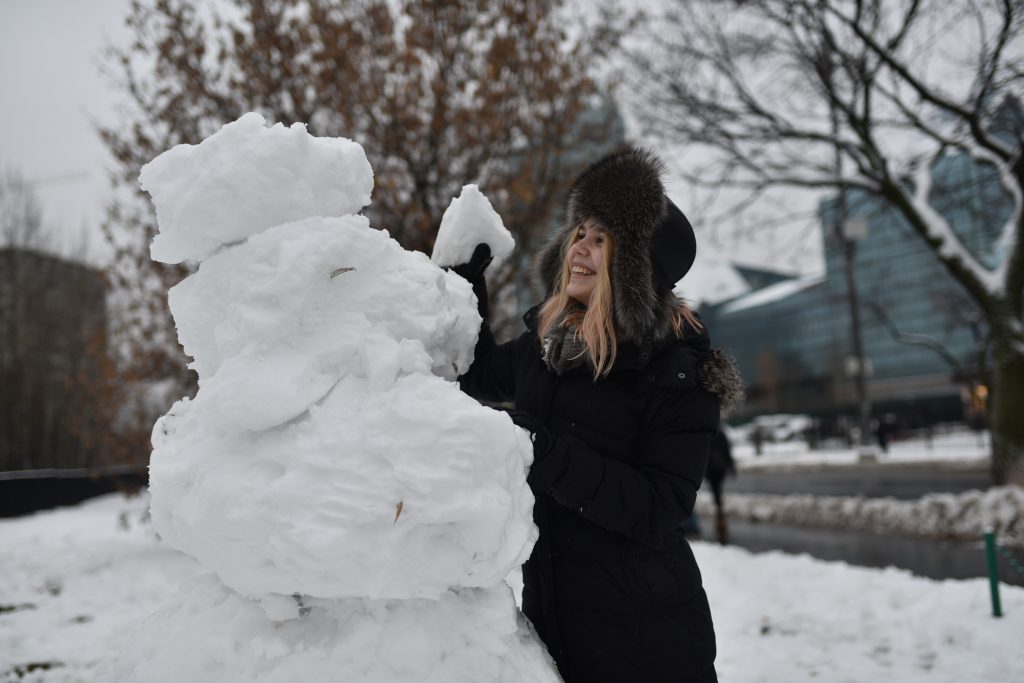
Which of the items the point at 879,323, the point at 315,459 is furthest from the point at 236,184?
the point at 879,323

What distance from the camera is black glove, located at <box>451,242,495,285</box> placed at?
214cm

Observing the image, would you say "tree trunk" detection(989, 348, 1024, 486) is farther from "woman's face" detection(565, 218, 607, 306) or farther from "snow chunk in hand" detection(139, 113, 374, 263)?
"snow chunk in hand" detection(139, 113, 374, 263)

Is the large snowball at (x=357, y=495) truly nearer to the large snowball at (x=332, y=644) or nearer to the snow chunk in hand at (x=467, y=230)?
the large snowball at (x=332, y=644)

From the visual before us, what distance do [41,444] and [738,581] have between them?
2018 centimetres

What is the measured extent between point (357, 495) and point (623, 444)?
80cm

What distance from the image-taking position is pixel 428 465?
1.41 m

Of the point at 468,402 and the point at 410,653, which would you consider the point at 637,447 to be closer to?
the point at 468,402

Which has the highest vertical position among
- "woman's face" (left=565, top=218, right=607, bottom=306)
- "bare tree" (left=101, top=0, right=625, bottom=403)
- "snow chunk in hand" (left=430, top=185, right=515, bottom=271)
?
"bare tree" (left=101, top=0, right=625, bottom=403)

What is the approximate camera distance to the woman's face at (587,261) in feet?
6.69

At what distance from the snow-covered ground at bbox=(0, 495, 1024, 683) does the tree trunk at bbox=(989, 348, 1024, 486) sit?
3.96 metres

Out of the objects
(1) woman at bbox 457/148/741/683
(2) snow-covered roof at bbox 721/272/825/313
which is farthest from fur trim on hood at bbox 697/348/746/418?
(2) snow-covered roof at bbox 721/272/825/313

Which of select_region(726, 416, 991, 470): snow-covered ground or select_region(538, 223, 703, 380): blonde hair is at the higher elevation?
select_region(538, 223, 703, 380): blonde hair

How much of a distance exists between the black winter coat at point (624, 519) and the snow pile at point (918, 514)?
725 centimetres

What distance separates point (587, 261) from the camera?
2080 millimetres
